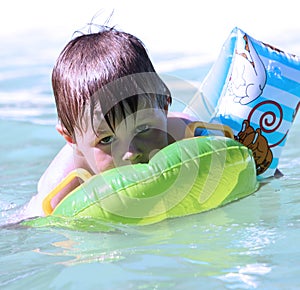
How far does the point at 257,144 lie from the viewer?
349 cm

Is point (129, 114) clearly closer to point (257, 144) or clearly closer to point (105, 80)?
point (105, 80)

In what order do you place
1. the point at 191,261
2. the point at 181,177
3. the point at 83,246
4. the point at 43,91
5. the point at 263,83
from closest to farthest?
the point at 191,261 < the point at 83,246 < the point at 181,177 < the point at 263,83 < the point at 43,91

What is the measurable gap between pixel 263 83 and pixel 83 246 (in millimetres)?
1328

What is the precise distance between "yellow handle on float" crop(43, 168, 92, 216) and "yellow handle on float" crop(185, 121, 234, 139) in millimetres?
472

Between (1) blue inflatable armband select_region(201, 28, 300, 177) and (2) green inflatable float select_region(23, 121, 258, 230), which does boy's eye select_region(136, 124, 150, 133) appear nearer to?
(2) green inflatable float select_region(23, 121, 258, 230)

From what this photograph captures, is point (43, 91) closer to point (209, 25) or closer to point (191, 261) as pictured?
point (209, 25)

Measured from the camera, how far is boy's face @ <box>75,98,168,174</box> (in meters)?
2.94

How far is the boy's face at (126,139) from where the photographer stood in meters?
2.94

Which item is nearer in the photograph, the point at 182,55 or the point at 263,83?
the point at 263,83

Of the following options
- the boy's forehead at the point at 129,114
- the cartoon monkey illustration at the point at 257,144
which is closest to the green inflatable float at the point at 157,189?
the boy's forehead at the point at 129,114

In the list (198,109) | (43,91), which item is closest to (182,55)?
(43,91)

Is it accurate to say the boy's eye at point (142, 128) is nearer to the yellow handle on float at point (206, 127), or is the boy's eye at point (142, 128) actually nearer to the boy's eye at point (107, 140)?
the boy's eye at point (107, 140)

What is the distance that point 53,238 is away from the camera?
278 cm

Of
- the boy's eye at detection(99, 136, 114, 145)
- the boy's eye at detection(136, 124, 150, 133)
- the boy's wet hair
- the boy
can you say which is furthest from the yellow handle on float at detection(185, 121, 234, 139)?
the boy's eye at detection(99, 136, 114, 145)
